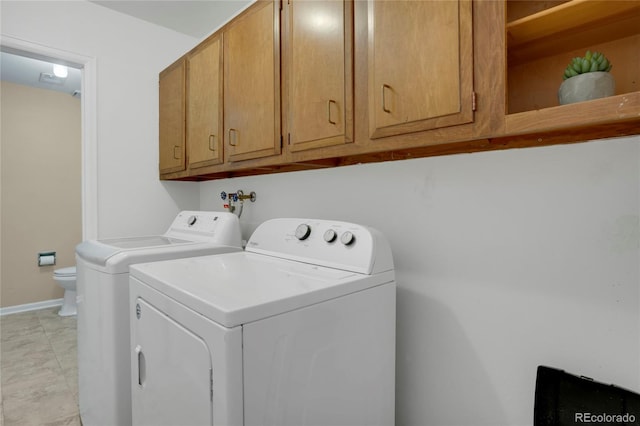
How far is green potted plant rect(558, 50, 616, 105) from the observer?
78 centimetres

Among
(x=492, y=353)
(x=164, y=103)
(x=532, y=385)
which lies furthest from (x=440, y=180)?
(x=164, y=103)

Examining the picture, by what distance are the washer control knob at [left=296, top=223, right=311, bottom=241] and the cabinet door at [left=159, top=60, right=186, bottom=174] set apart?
1.23 metres

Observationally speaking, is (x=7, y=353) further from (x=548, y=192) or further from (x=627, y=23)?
(x=627, y=23)

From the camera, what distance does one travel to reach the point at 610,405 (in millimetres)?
876

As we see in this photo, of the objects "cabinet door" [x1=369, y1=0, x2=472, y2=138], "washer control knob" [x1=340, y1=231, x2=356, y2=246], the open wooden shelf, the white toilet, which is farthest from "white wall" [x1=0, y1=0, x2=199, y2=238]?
the open wooden shelf

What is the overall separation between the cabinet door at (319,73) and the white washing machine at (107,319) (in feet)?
2.64

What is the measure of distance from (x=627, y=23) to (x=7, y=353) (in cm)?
402

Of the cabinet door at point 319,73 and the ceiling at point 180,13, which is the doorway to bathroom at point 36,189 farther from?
the cabinet door at point 319,73

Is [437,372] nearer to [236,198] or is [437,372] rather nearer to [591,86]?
[591,86]

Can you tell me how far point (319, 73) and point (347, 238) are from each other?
647 mm

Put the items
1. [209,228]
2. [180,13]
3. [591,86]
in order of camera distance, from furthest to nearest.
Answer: [180,13] → [209,228] → [591,86]

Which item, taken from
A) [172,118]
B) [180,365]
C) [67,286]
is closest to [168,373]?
[180,365]

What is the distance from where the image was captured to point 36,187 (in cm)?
365

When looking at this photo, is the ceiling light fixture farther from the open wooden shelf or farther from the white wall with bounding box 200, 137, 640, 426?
the open wooden shelf
